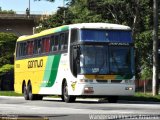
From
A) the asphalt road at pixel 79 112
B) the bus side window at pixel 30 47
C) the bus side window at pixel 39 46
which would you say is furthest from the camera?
the bus side window at pixel 30 47

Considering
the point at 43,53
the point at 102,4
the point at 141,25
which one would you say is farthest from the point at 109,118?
the point at 141,25

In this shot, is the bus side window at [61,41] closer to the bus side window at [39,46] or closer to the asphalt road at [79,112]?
the bus side window at [39,46]

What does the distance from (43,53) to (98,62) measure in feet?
18.6

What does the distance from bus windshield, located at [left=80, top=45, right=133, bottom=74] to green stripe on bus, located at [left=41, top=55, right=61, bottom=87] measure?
268 centimetres

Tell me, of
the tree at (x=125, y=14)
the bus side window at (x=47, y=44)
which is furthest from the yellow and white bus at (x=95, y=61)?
the tree at (x=125, y=14)

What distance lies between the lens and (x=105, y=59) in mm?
28156

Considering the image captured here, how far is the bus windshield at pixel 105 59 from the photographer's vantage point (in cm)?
2802

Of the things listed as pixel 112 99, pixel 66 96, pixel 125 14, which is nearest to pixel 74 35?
pixel 66 96

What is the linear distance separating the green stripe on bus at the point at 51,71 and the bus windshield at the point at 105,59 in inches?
106

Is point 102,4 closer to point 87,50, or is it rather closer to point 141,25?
point 141,25

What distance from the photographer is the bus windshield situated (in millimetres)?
28016

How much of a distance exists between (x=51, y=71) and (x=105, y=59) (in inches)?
175

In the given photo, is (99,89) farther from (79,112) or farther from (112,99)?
(79,112)

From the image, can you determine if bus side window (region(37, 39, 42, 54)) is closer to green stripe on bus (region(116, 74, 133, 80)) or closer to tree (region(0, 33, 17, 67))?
green stripe on bus (region(116, 74, 133, 80))
